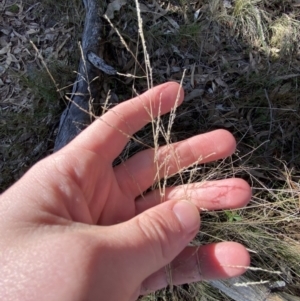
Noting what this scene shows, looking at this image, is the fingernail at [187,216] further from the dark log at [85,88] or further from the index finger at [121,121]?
the dark log at [85,88]

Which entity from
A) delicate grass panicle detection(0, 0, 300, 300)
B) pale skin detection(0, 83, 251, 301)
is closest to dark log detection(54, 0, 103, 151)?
delicate grass panicle detection(0, 0, 300, 300)

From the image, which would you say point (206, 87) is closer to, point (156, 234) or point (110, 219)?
point (110, 219)

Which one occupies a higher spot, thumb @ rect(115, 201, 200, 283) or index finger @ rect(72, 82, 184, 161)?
index finger @ rect(72, 82, 184, 161)

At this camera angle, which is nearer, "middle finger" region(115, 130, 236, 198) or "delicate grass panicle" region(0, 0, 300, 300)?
"middle finger" region(115, 130, 236, 198)

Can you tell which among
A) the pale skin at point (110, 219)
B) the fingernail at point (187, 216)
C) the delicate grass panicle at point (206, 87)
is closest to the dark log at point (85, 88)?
the delicate grass panicle at point (206, 87)

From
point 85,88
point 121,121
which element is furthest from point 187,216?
point 85,88

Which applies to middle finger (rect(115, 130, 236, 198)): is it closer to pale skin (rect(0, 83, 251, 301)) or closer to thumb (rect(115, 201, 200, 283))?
pale skin (rect(0, 83, 251, 301))

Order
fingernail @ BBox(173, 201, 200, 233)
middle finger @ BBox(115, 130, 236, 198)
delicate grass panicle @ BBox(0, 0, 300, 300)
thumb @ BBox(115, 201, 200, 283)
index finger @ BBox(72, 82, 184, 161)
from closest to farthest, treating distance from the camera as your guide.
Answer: thumb @ BBox(115, 201, 200, 283)
fingernail @ BBox(173, 201, 200, 233)
index finger @ BBox(72, 82, 184, 161)
middle finger @ BBox(115, 130, 236, 198)
delicate grass panicle @ BBox(0, 0, 300, 300)

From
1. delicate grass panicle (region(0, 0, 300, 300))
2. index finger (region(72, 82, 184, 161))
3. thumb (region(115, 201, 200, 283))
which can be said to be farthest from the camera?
delicate grass panicle (region(0, 0, 300, 300))
